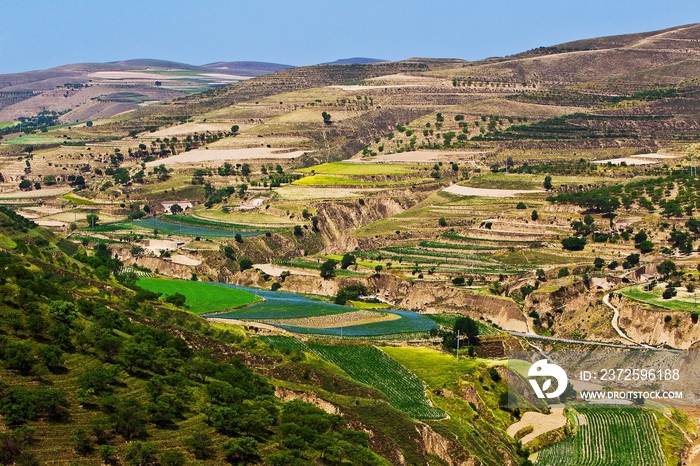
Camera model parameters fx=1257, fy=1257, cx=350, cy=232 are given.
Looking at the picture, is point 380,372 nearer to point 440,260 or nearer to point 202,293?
point 202,293

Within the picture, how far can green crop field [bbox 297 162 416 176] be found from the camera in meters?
164

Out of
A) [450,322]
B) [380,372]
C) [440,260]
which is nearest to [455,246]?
[440,260]

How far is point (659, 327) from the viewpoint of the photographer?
89.4 m

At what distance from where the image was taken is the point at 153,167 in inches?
6752

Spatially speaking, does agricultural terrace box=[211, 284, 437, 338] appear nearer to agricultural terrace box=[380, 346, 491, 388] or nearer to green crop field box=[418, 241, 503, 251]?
agricultural terrace box=[380, 346, 491, 388]

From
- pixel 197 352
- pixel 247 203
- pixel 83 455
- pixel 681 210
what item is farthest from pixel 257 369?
pixel 247 203

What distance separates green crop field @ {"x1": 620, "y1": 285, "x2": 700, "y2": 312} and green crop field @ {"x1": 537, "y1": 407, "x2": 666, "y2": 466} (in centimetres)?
1887

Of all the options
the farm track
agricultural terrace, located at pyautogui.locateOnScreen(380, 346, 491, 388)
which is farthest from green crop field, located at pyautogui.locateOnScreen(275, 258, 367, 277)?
agricultural terrace, located at pyautogui.locateOnScreen(380, 346, 491, 388)

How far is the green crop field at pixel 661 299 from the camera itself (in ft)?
297

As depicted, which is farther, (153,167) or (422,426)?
(153,167)

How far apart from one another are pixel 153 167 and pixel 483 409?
4357 inches

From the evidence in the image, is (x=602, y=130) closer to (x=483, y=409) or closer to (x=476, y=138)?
(x=476, y=138)

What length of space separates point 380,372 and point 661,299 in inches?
1237

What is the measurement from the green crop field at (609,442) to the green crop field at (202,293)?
3034 cm
